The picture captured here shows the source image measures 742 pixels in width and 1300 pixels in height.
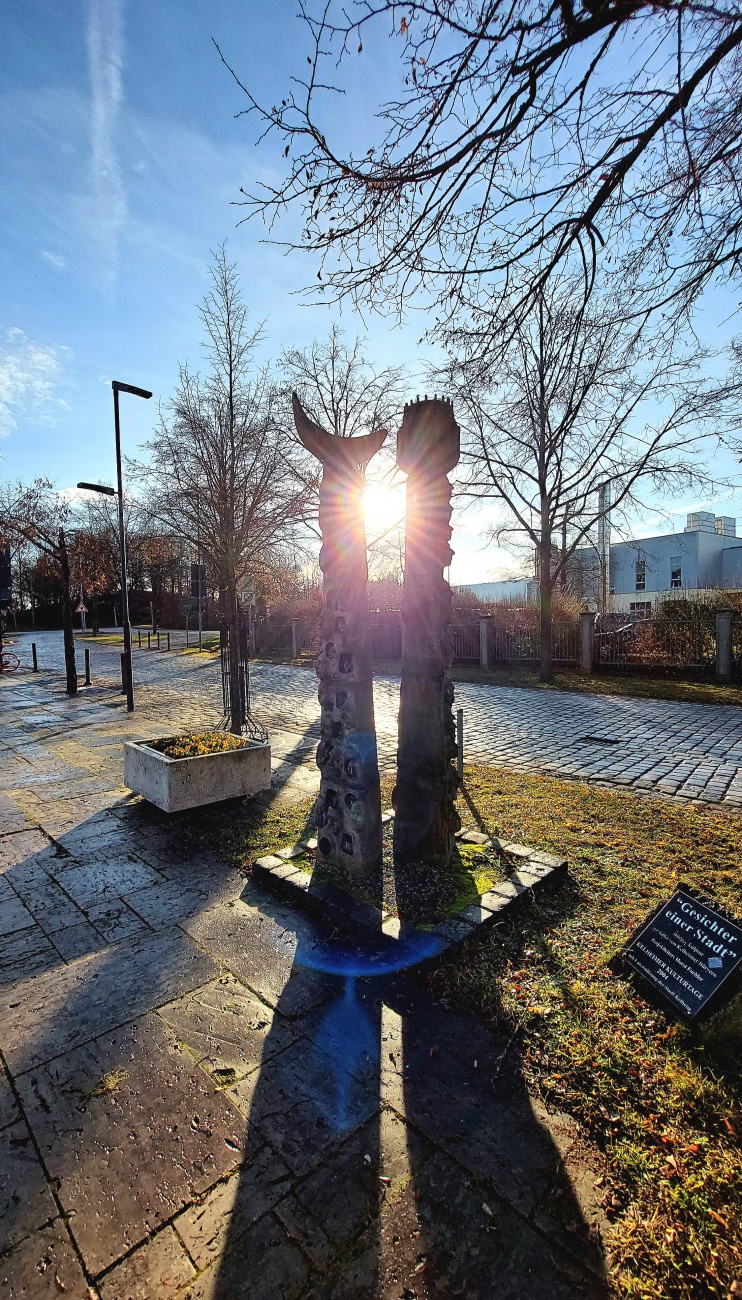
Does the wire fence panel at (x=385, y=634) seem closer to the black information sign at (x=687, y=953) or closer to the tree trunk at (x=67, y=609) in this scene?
the tree trunk at (x=67, y=609)

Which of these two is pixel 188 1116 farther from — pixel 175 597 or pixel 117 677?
pixel 175 597

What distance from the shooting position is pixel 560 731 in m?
9.73

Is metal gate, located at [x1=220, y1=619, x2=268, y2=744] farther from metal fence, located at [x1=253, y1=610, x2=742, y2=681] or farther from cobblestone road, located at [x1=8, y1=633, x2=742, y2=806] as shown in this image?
metal fence, located at [x1=253, y1=610, x2=742, y2=681]

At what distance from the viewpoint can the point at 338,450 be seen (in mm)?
3992

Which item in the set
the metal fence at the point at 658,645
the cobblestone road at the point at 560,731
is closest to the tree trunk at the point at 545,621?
the cobblestone road at the point at 560,731

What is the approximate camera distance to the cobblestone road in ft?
23.2

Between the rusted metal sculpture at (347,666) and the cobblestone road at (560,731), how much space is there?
2.95 metres

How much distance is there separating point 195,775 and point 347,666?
2.46m

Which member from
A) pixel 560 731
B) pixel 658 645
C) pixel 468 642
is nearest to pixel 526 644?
pixel 468 642

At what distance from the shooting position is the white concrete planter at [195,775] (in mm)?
5398

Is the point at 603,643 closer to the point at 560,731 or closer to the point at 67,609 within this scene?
the point at 560,731

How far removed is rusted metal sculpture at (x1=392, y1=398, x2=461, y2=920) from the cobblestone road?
9.90ft

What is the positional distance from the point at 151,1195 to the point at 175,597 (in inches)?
2075

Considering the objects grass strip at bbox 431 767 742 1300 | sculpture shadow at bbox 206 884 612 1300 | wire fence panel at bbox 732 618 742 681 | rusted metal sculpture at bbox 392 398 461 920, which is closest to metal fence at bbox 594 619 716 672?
wire fence panel at bbox 732 618 742 681
